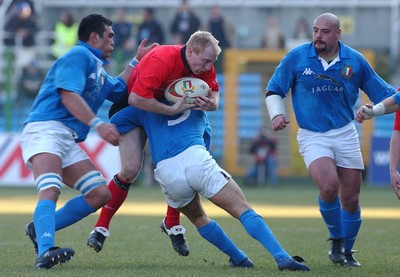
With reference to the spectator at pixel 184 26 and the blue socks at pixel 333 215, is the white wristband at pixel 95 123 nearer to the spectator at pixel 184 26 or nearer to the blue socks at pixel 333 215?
the blue socks at pixel 333 215

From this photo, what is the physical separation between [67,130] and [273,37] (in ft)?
59.4

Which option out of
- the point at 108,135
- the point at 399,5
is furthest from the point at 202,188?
the point at 399,5

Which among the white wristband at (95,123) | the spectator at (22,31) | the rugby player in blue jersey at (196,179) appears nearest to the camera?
the white wristband at (95,123)

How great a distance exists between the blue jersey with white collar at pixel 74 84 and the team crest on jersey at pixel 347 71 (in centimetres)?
207

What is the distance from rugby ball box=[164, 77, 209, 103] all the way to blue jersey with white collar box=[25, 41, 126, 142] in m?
0.60

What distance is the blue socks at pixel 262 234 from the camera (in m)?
7.80

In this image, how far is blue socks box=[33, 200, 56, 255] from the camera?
25.4ft

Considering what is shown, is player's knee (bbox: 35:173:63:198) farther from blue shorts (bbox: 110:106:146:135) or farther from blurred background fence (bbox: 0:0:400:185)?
blurred background fence (bbox: 0:0:400:185)

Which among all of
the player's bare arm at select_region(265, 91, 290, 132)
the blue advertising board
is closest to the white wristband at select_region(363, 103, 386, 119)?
the player's bare arm at select_region(265, 91, 290, 132)

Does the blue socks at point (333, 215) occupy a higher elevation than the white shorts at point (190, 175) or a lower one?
lower

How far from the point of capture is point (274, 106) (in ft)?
29.3

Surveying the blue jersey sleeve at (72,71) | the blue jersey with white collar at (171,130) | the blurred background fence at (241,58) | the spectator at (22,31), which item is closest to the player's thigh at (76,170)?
the blue jersey with white collar at (171,130)

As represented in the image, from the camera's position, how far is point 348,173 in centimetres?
897

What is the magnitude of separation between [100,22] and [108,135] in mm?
1198
